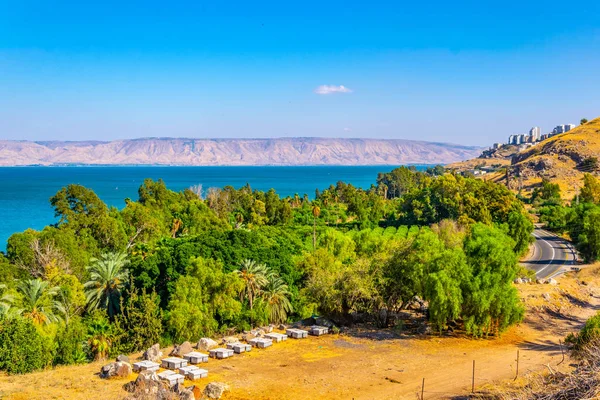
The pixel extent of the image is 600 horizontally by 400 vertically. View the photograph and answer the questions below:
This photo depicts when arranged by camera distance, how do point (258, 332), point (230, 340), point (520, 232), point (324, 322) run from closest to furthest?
point (230, 340)
point (258, 332)
point (324, 322)
point (520, 232)

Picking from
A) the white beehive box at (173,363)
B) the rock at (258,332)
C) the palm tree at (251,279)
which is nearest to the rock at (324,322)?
the rock at (258,332)

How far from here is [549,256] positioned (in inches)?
2621

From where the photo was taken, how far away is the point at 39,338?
2986cm

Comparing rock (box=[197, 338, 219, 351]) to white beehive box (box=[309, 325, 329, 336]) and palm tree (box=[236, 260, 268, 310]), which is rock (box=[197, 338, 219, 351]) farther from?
palm tree (box=[236, 260, 268, 310])

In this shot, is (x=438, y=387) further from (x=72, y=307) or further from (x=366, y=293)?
(x=72, y=307)

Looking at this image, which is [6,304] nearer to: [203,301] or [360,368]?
[203,301]

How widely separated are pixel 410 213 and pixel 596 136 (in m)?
93.9

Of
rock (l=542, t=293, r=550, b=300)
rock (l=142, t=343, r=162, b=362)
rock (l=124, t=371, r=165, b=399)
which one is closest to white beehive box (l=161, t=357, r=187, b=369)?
rock (l=142, t=343, r=162, b=362)

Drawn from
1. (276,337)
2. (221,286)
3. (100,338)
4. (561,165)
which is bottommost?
(100,338)

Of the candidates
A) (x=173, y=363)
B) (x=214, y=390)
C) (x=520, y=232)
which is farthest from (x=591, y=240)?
(x=214, y=390)

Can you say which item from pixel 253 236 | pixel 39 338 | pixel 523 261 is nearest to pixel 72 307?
pixel 39 338

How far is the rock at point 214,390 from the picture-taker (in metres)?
23.3

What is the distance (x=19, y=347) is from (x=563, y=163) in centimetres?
14675

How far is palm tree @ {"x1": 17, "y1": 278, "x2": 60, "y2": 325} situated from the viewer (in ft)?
109
